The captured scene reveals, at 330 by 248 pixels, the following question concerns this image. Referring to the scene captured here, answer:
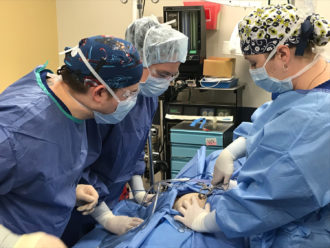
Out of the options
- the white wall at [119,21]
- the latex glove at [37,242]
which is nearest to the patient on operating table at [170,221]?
the latex glove at [37,242]

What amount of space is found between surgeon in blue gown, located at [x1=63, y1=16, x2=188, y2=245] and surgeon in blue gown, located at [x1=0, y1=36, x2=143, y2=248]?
1.13ft

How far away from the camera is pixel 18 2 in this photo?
347 cm

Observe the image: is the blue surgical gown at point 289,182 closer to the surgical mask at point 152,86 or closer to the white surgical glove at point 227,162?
the white surgical glove at point 227,162

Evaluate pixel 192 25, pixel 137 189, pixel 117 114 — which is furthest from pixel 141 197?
pixel 192 25

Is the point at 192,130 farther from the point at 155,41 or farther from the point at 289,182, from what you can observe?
the point at 289,182

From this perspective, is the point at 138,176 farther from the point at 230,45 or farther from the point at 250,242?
the point at 230,45

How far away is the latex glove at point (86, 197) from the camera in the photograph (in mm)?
1435

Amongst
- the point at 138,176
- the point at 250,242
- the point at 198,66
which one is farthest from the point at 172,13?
the point at 250,242

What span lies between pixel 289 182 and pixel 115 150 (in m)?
0.90

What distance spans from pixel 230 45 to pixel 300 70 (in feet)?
5.84

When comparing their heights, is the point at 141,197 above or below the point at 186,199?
below

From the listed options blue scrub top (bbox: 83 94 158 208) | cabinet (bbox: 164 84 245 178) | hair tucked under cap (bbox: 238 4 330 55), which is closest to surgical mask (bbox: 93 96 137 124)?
blue scrub top (bbox: 83 94 158 208)

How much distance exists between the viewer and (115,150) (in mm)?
1684

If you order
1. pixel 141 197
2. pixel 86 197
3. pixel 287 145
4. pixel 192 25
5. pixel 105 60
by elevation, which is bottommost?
pixel 141 197
